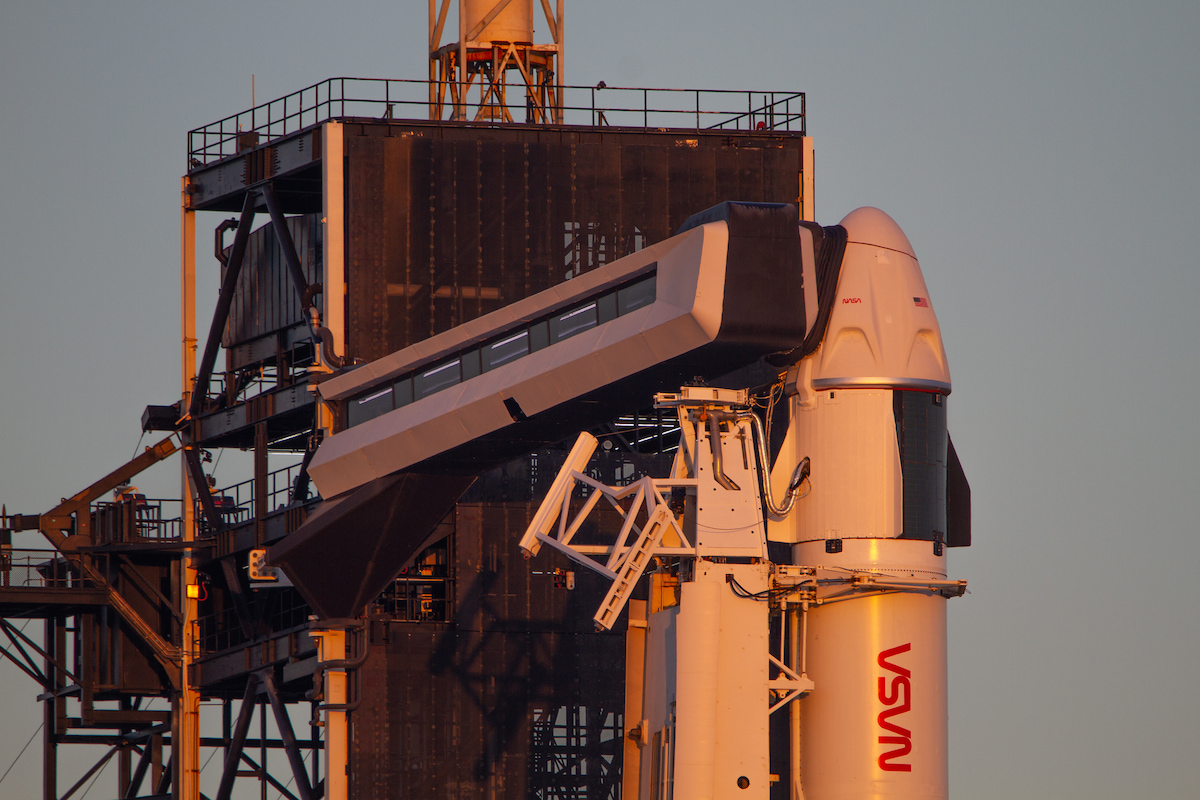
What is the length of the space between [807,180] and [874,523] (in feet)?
84.5

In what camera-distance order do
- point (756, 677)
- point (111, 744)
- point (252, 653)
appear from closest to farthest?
1. point (756, 677)
2. point (252, 653)
3. point (111, 744)

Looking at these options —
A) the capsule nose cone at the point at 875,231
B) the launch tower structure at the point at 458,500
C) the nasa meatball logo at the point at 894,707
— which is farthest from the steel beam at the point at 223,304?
the nasa meatball logo at the point at 894,707

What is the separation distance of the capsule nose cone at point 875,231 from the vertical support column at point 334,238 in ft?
74.9

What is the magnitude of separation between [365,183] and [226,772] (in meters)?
19.2

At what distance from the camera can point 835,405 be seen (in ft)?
139

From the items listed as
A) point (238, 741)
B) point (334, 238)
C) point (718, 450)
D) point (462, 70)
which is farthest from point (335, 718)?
point (718, 450)

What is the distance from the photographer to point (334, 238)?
63281mm

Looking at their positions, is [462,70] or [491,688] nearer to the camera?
[491,688]

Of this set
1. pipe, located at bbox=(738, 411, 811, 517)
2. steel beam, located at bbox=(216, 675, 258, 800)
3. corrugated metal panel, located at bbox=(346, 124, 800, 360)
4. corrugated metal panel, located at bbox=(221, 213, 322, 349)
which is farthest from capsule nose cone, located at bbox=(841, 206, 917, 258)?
steel beam, located at bbox=(216, 675, 258, 800)

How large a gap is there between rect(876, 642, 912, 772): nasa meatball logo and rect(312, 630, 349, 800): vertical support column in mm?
23698

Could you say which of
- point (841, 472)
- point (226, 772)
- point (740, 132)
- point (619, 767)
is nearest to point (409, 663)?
point (619, 767)

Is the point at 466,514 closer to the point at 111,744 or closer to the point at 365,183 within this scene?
the point at 365,183

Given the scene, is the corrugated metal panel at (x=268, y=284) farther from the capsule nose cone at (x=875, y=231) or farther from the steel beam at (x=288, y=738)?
the capsule nose cone at (x=875, y=231)

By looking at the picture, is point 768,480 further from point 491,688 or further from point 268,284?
point 268,284
